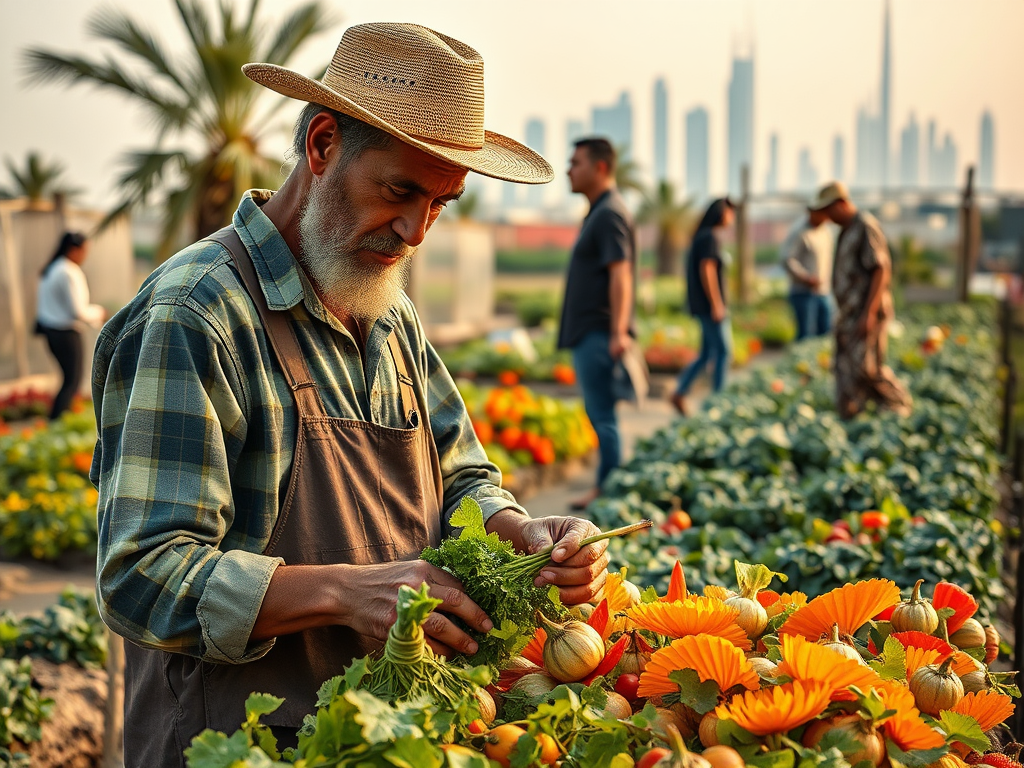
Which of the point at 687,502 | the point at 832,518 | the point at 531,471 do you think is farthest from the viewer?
the point at 531,471

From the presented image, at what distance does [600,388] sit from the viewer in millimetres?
6352

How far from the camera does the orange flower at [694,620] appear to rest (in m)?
1.71

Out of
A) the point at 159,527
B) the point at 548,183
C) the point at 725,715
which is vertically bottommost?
the point at 725,715

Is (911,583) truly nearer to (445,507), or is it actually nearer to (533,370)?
(445,507)

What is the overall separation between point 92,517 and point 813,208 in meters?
5.38

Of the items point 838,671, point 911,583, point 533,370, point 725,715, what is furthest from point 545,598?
point 533,370

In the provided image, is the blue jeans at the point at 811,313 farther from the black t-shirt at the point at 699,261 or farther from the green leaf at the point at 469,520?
the green leaf at the point at 469,520

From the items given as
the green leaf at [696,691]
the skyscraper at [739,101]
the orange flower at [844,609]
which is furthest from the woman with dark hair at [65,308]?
the skyscraper at [739,101]

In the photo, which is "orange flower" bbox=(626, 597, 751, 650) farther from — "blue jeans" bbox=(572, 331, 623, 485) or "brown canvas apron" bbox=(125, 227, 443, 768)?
"blue jeans" bbox=(572, 331, 623, 485)

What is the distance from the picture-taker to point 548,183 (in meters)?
2.23

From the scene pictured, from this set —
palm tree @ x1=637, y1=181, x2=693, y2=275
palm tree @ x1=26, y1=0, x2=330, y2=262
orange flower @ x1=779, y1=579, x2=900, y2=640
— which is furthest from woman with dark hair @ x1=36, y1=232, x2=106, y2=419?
palm tree @ x1=637, y1=181, x2=693, y2=275

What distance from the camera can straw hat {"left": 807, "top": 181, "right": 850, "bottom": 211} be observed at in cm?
718

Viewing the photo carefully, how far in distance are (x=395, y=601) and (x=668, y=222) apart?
47577 mm

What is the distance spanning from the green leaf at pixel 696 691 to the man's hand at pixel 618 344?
4.68 meters
